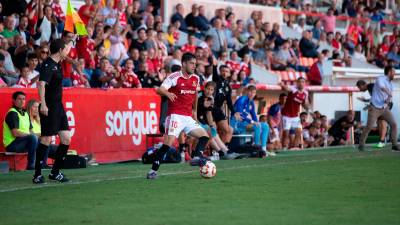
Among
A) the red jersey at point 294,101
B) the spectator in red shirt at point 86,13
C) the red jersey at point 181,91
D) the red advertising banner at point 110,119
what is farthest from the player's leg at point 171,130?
the red jersey at point 294,101

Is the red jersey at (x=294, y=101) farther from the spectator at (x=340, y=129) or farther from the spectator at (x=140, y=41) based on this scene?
the spectator at (x=140, y=41)

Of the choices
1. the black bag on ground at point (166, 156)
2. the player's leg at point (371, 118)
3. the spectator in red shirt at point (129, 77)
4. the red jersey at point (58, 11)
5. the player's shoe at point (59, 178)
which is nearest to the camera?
the player's shoe at point (59, 178)

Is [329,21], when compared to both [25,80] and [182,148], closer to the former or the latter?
[182,148]

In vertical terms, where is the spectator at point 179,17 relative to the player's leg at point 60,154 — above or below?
above

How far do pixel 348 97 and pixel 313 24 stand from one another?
7.00 metres

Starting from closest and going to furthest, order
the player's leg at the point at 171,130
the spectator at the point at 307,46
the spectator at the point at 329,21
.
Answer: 1. the player's leg at the point at 171,130
2. the spectator at the point at 307,46
3. the spectator at the point at 329,21

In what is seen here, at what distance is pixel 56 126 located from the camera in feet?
46.9

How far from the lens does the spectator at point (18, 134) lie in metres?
17.7

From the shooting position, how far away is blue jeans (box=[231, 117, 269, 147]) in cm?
2338

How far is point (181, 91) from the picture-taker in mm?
15656

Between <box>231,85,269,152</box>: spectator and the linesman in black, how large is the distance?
30.5 feet

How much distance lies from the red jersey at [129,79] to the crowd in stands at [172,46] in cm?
2

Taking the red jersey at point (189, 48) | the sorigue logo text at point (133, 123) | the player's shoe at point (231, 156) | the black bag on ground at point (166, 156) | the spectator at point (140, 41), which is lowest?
the player's shoe at point (231, 156)

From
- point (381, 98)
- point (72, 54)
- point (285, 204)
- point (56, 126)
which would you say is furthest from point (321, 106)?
point (285, 204)
